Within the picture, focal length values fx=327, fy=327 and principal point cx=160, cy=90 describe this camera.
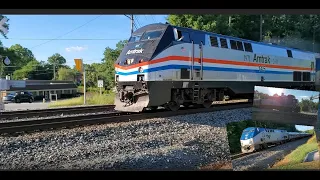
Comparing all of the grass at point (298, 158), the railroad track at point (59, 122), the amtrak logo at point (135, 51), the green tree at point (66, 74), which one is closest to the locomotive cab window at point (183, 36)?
the amtrak logo at point (135, 51)

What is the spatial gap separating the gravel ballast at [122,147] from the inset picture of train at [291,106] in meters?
1.91

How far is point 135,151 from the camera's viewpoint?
6285mm

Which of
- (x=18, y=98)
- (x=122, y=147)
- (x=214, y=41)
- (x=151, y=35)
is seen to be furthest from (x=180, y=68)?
(x=18, y=98)

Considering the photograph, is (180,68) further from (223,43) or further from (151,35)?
(223,43)

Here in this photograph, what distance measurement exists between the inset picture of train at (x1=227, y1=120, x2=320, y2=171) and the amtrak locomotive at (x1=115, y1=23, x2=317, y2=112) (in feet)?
24.0

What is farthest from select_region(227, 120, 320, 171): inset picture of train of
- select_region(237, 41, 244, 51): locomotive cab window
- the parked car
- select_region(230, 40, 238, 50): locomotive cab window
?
the parked car

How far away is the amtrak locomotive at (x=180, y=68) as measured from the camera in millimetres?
11266

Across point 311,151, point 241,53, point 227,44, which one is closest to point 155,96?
point 227,44

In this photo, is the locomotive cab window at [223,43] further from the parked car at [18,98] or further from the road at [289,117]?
the parked car at [18,98]

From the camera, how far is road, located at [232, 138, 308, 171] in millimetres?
3400

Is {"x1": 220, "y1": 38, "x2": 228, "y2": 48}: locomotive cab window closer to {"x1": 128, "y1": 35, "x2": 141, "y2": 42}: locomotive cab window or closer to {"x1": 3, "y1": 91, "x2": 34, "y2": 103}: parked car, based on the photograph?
{"x1": 128, "y1": 35, "x2": 141, "y2": 42}: locomotive cab window

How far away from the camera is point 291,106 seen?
3.49 metres
